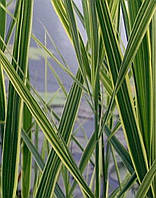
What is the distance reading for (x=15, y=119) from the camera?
1.01 ft

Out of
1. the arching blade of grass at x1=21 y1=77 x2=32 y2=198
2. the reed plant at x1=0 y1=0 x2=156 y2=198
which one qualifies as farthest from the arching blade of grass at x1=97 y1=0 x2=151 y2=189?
the arching blade of grass at x1=21 y1=77 x2=32 y2=198

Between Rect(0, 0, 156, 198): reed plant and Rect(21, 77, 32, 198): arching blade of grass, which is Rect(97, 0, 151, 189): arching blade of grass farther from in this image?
Rect(21, 77, 32, 198): arching blade of grass

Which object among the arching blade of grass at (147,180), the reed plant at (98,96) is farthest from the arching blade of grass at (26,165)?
the arching blade of grass at (147,180)

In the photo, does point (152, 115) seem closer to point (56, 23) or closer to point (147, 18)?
point (147, 18)

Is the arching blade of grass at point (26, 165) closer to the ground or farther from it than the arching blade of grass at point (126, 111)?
closer to the ground

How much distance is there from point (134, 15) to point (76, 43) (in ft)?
0.21

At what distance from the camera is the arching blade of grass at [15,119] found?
1.01 ft

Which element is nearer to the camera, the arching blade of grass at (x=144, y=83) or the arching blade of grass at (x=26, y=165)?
the arching blade of grass at (x=144, y=83)

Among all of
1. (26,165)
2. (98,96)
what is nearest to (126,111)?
(98,96)

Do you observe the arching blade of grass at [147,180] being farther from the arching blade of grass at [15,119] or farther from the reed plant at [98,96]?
the arching blade of grass at [15,119]

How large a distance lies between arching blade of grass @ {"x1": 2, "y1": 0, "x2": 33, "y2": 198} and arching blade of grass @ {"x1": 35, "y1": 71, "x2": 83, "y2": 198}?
30 millimetres

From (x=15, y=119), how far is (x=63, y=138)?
55mm

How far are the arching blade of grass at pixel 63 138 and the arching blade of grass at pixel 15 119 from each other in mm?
30

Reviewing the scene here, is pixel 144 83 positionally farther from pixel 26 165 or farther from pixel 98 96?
pixel 26 165
